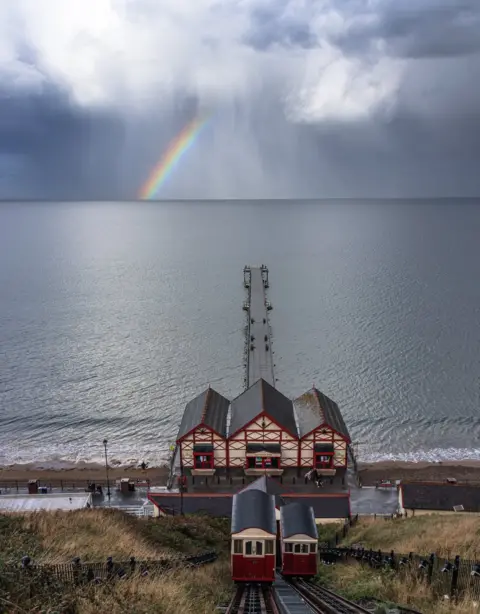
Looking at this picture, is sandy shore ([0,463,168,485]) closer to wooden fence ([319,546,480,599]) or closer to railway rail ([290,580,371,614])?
railway rail ([290,580,371,614])

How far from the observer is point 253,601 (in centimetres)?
1880

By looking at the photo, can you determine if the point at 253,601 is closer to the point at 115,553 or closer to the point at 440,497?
the point at 115,553

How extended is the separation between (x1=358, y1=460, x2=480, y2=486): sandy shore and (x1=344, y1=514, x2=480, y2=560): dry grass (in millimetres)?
13107

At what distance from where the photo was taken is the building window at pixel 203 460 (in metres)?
39.5

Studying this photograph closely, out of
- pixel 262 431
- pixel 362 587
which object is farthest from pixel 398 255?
pixel 362 587

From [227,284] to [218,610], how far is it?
112m

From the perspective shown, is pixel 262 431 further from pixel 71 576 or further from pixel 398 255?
pixel 398 255

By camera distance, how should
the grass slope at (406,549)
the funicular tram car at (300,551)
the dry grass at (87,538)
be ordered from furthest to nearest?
the funicular tram car at (300,551) < the dry grass at (87,538) < the grass slope at (406,549)

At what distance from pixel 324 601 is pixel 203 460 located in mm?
23254

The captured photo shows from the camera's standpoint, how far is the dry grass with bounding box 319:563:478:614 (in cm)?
1551

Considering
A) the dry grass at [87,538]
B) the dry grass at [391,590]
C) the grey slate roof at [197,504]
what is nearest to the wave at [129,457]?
the grey slate roof at [197,504]

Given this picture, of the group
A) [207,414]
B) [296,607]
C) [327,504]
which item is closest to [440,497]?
[327,504]

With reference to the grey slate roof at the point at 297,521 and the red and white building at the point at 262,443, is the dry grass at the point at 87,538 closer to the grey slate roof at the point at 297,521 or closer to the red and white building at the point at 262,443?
the grey slate roof at the point at 297,521

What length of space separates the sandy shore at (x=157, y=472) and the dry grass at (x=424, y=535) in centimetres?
1333
